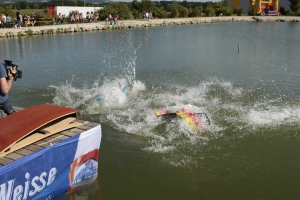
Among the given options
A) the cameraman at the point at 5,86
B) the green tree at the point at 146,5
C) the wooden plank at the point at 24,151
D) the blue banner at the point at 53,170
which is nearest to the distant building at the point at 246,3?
the green tree at the point at 146,5

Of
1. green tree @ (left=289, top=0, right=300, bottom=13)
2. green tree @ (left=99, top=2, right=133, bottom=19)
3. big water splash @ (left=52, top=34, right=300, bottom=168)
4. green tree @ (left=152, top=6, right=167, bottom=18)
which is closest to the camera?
big water splash @ (left=52, top=34, right=300, bottom=168)

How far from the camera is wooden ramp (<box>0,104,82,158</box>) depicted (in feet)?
18.6

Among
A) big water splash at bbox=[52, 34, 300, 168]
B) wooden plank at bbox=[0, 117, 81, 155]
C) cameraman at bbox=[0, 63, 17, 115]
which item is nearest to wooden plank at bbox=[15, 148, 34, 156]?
wooden plank at bbox=[0, 117, 81, 155]

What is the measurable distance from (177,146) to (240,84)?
7.24 metres

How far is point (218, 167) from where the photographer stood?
25.8 feet

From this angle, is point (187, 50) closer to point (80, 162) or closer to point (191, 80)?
point (191, 80)

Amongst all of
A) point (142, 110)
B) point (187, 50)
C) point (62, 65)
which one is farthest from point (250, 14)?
point (142, 110)

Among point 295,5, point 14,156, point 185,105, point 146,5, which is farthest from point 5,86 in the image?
point 295,5

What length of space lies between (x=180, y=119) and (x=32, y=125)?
537cm

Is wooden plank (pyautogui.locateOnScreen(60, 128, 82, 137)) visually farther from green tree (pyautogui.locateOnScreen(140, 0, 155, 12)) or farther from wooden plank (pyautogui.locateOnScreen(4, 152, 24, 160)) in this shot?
green tree (pyautogui.locateOnScreen(140, 0, 155, 12))

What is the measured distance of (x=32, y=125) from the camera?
5.97 metres

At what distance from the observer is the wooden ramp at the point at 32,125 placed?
5.68 m

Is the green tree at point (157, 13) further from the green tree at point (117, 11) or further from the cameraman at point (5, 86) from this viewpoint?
the cameraman at point (5, 86)

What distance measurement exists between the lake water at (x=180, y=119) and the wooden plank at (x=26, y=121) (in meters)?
1.65
